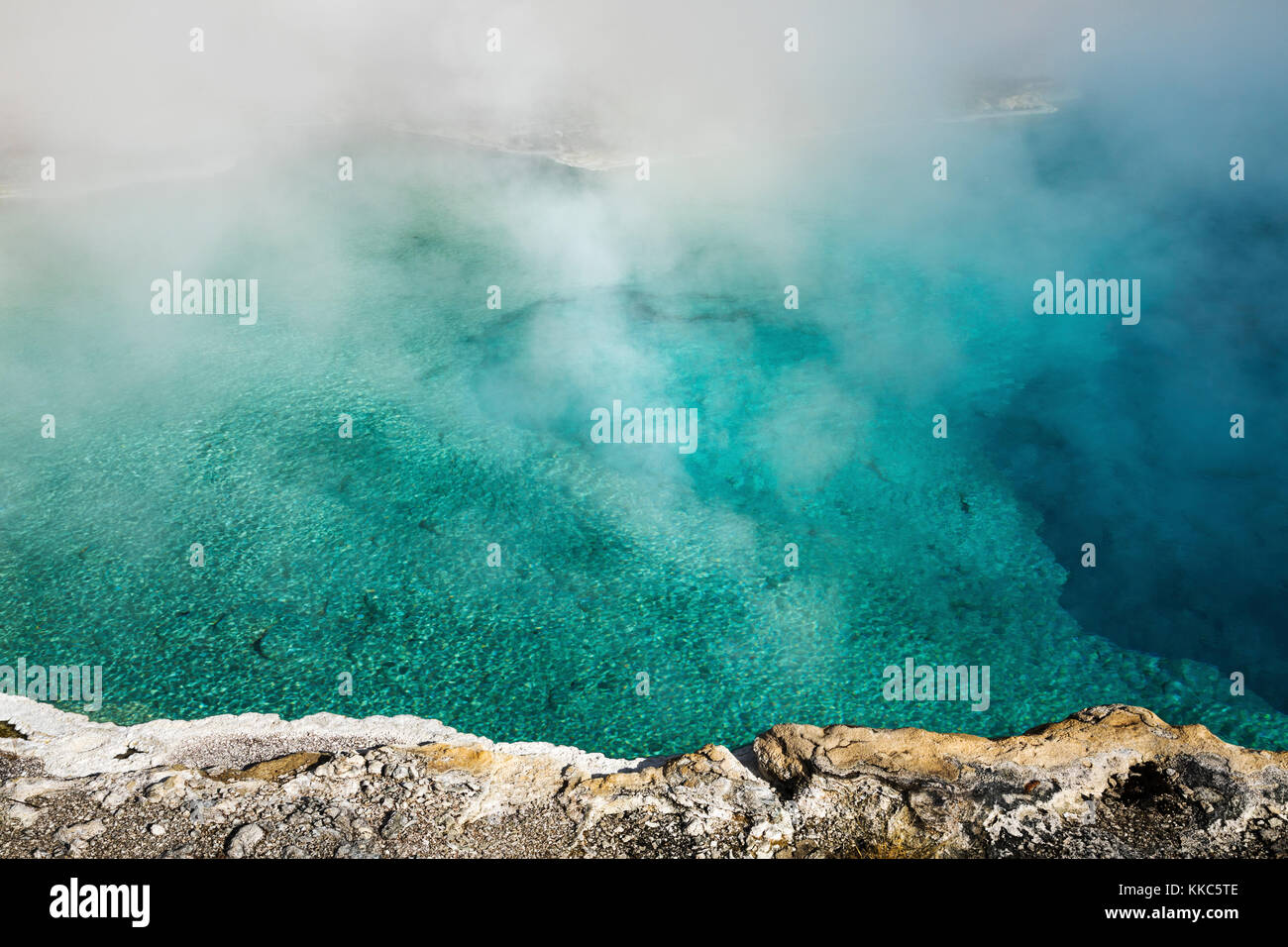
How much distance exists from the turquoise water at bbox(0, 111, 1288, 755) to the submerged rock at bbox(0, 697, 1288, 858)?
1.17m

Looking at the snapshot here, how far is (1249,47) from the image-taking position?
21.7m

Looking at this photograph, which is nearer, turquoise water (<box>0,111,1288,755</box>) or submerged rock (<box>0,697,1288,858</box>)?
submerged rock (<box>0,697,1288,858</box>)

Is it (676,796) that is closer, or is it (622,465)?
(676,796)

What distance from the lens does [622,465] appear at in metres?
8.20

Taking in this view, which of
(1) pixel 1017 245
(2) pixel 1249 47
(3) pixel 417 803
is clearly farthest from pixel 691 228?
(2) pixel 1249 47

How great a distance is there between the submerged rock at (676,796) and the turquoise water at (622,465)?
3.84ft

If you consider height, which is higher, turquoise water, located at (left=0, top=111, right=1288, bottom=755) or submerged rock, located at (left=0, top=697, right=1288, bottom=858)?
turquoise water, located at (left=0, top=111, right=1288, bottom=755)

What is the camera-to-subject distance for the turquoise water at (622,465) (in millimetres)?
6195

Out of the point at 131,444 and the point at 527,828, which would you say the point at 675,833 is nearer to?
the point at 527,828

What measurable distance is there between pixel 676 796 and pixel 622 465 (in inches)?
168

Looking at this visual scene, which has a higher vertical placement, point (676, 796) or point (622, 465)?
point (622, 465)

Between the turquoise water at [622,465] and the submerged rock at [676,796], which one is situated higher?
the turquoise water at [622,465]

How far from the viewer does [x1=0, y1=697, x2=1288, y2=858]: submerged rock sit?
3.97 meters

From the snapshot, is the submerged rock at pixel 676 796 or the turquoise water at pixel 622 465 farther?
the turquoise water at pixel 622 465
